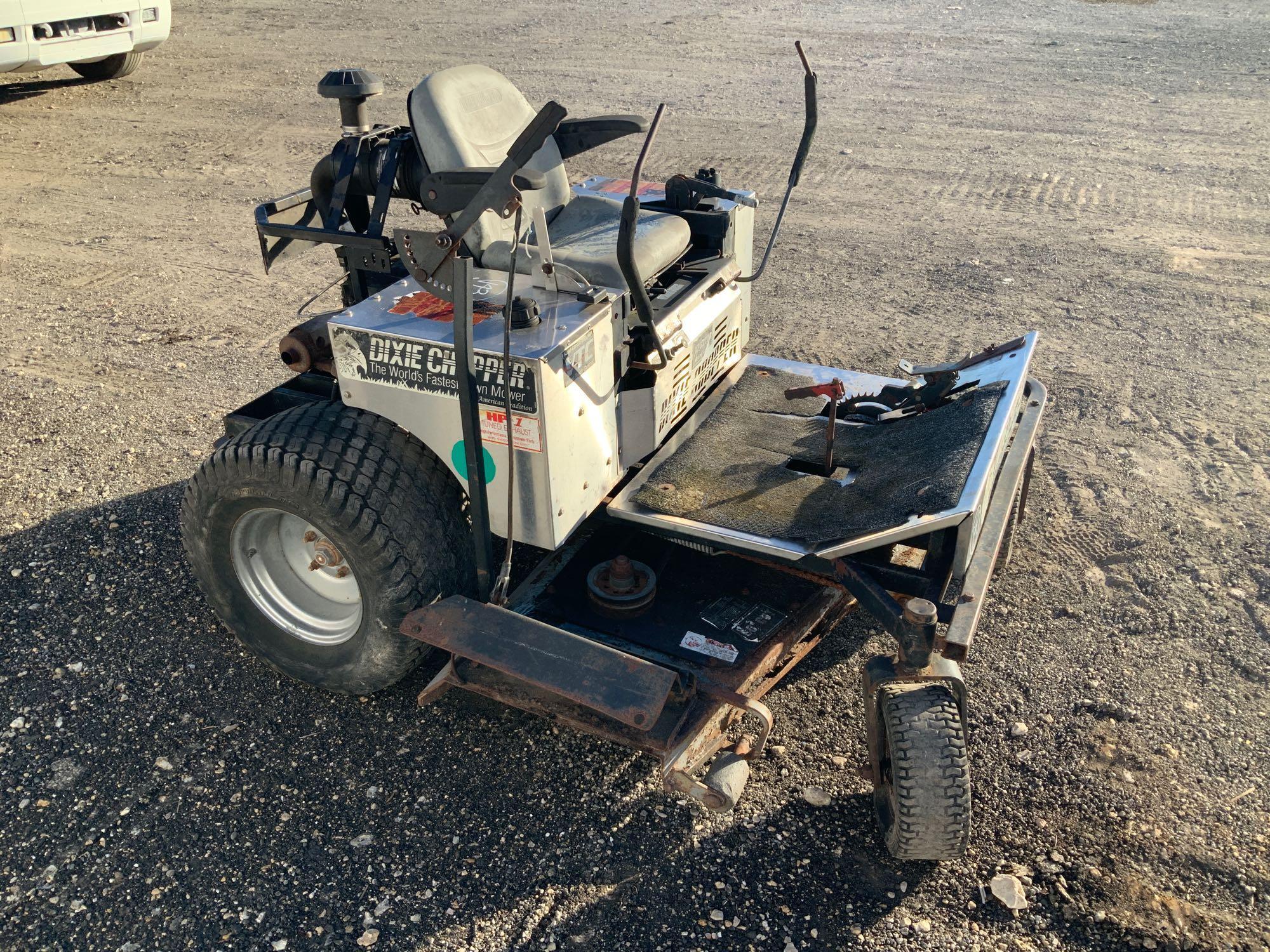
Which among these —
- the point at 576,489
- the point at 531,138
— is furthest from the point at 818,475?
the point at 531,138

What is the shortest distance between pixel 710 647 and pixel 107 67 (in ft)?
34.8

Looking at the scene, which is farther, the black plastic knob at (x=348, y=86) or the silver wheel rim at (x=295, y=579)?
the black plastic knob at (x=348, y=86)

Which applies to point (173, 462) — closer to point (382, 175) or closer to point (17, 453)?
point (17, 453)

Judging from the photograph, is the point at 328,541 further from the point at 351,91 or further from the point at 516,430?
the point at 351,91

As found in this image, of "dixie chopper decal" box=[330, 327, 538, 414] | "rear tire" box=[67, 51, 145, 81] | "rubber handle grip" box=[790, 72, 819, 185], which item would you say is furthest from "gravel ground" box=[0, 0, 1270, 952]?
"rear tire" box=[67, 51, 145, 81]

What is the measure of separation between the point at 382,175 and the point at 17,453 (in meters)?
2.44

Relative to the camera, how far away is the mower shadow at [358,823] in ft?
8.86

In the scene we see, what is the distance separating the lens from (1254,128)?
898 centimetres

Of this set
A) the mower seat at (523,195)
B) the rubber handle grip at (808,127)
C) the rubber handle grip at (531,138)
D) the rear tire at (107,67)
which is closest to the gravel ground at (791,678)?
the mower seat at (523,195)

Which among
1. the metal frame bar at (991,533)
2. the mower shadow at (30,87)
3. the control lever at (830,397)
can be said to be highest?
the control lever at (830,397)

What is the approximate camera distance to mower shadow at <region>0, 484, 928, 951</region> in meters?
2.70

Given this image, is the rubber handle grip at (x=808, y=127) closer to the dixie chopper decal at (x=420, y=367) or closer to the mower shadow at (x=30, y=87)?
the dixie chopper decal at (x=420, y=367)

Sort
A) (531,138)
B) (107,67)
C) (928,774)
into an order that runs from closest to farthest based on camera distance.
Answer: (531,138)
(928,774)
(107,67)

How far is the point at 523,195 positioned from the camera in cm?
375
